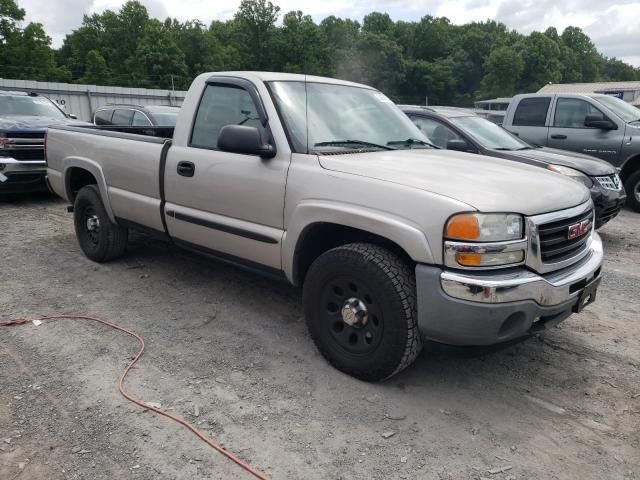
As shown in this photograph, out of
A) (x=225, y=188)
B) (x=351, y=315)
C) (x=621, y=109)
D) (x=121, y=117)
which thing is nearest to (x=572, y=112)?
(x=621, y=109)

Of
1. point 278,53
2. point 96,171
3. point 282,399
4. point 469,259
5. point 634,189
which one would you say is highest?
point 278,53

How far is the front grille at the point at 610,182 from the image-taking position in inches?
249

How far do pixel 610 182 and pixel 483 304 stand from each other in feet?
15.7

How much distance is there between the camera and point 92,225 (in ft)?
18.1

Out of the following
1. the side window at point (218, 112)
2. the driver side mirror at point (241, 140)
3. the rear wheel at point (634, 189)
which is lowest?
the rear wheel at point (634, 189)

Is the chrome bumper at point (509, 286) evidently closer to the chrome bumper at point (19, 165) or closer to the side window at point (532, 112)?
the side window at point (532, 112)

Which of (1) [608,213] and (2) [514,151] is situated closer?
(1) [608,213]

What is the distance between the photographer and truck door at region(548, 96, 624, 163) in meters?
8.59

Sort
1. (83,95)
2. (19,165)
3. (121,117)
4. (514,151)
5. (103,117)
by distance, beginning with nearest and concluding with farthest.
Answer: (514,151), (19,165), (121,117), (103,117), (83,95)

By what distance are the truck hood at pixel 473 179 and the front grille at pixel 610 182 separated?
10.9 ft

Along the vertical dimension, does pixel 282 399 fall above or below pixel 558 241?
below

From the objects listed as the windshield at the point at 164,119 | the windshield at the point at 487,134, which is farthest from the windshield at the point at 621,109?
the windshield at the point at 164,119

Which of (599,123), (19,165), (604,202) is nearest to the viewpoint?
(604,202)

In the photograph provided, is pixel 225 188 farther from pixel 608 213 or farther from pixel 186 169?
pixel 608 213
